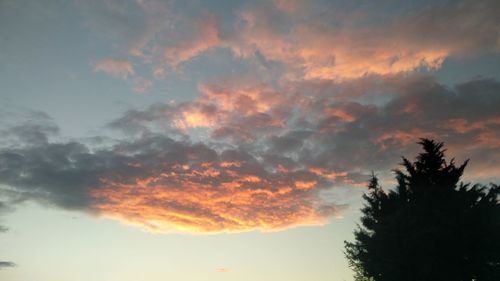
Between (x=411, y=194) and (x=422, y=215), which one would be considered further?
(x=411, y=194)

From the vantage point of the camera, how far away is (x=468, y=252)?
23.6 metres

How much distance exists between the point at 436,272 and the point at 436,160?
8600mm

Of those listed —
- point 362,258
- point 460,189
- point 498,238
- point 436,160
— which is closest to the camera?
point 498,238

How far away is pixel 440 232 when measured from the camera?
22812 mm

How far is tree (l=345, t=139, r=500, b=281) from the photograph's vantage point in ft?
76.5

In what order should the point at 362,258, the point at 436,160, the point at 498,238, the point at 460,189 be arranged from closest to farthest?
the point at 498,238 < the point at 460,189 < the point at 436,160 < the point at 362,258

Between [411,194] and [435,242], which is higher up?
[411,194]

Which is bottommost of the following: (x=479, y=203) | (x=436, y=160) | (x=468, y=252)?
(x=468, y=252)

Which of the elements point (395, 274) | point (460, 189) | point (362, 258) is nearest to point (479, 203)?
point (460, 189)

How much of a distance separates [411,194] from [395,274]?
6.41m

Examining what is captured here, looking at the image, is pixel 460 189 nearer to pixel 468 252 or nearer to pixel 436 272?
pixel 468 252

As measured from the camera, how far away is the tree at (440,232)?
23.3m

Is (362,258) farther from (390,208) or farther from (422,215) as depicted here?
(422,215)

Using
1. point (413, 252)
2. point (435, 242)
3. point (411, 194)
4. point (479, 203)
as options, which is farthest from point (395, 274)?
point (479, 203)
